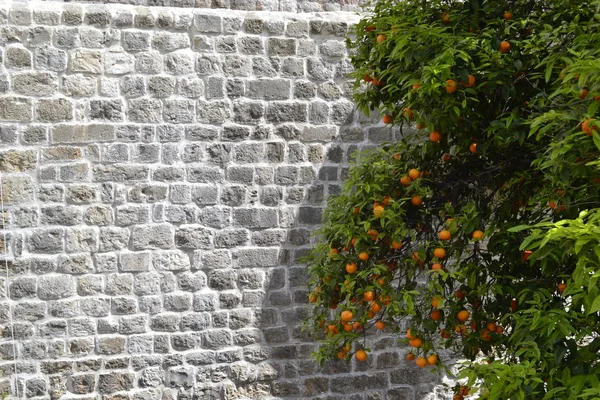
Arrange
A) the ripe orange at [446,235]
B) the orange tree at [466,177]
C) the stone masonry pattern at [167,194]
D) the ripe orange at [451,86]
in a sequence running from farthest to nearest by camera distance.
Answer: the stone masonry pattern at [167,194]
the ripe orange at [446,235]
the ripe orange at [451,86]
the orange tree at [466,177]

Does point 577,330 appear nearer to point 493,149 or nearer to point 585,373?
point 585,373

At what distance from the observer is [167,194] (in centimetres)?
529

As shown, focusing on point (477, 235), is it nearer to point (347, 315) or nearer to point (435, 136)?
point (435, 136)

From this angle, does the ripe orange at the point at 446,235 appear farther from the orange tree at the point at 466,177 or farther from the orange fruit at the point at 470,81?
the orange fruit at the point at 470,81

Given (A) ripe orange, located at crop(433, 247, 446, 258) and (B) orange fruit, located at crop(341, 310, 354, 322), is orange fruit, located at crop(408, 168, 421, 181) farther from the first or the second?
(B) orange fruit, located at crop(341, 310, 354, 322)

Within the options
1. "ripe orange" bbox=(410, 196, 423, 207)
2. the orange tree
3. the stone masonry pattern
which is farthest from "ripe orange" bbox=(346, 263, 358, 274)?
the stone masonry pattern

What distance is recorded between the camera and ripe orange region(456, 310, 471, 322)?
3482 mm

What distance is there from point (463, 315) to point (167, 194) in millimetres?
2465

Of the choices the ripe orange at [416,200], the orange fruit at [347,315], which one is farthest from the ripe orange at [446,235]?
the orange fruit at [347,315]

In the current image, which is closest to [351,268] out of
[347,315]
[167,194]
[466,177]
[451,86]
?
[347,315]

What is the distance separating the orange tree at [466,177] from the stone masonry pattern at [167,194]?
1.63 metres

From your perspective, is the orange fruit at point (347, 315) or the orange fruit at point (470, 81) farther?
the orange fruit at point (347, 315)

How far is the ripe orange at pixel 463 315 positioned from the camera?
3.48 m

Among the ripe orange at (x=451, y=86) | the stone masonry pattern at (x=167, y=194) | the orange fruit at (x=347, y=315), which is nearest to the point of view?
the ripe orange at (x=451, y=86)
